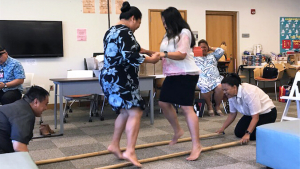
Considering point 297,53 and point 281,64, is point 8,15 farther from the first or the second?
point 297,53

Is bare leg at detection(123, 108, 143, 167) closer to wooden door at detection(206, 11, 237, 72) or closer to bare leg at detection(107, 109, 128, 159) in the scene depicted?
bare leg at detection(107, 109, 128, 159)

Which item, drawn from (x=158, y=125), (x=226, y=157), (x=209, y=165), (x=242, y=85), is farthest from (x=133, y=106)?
(x=158, y=125)

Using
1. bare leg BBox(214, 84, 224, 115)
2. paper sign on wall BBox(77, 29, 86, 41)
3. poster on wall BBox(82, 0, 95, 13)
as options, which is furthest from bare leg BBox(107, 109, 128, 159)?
poster on wall BBox(82, 0, 95, 13)

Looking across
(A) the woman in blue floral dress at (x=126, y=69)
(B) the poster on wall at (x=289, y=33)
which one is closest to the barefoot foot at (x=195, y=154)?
(A) the woman in blue floral dress at (x=126, y=69)

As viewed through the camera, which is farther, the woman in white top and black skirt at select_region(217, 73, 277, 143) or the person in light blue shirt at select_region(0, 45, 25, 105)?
the person in light blue shirt at select_region(0, 45, 25, 105)

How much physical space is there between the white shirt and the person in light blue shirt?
255 cm

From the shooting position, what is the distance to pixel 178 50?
2.82 m

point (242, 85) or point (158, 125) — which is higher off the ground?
point (242, 85)

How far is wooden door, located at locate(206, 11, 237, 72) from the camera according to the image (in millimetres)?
8125

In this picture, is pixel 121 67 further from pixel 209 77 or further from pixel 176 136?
pixel 209 77

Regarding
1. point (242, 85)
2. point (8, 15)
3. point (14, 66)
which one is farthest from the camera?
point (8, 15)

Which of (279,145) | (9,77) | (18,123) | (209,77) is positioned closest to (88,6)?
(209,77)

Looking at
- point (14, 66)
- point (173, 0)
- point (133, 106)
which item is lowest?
point (133, 106)

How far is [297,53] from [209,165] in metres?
6.93
